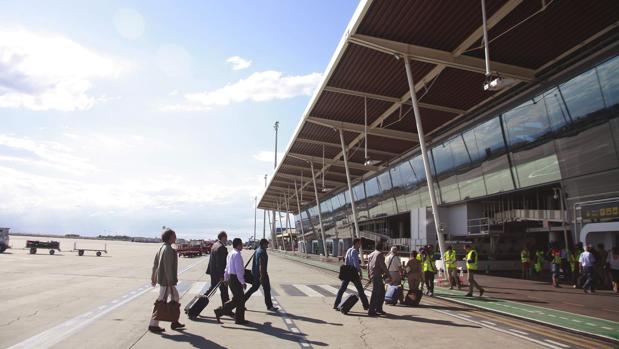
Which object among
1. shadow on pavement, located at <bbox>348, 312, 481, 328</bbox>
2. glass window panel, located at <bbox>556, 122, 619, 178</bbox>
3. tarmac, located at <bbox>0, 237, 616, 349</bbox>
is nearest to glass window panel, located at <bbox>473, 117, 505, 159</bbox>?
glass window panel, located at <bbox>556, 122, 619, 178</bbox>

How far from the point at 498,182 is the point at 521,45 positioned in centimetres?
999

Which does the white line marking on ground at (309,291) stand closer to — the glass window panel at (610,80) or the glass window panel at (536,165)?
the glass window panel at (536,165)

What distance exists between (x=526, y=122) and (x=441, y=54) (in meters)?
6.64

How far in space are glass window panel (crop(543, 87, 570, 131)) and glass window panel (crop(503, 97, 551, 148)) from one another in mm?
323

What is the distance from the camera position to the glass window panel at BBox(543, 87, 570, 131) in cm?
2117

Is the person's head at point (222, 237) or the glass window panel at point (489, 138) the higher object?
the glass window panel at point (489, 138)

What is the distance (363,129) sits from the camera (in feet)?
105

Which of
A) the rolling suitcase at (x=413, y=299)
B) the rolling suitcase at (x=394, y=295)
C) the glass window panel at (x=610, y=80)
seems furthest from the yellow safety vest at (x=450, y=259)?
the glass window panel at (x=610, y=80)

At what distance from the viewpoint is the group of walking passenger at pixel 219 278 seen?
8828 millimetres

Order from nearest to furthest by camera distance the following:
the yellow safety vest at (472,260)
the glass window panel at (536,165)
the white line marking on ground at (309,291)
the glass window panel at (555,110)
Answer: the yellow safety vest at (472,260)
the white line marking on ground at (309,291)
the glass window panel at (555,110)
the glass window panel at (536,165)

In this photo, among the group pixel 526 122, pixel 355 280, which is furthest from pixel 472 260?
pixel 526 122

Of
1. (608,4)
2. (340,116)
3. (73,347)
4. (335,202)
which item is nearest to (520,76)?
(608,4)

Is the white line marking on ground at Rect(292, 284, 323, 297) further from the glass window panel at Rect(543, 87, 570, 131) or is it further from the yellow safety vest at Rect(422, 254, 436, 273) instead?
the glass window panel at Rect(543, 87, 570, 131)

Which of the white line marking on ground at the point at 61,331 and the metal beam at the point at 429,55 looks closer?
the white line marking on ground at the point at 61,331
